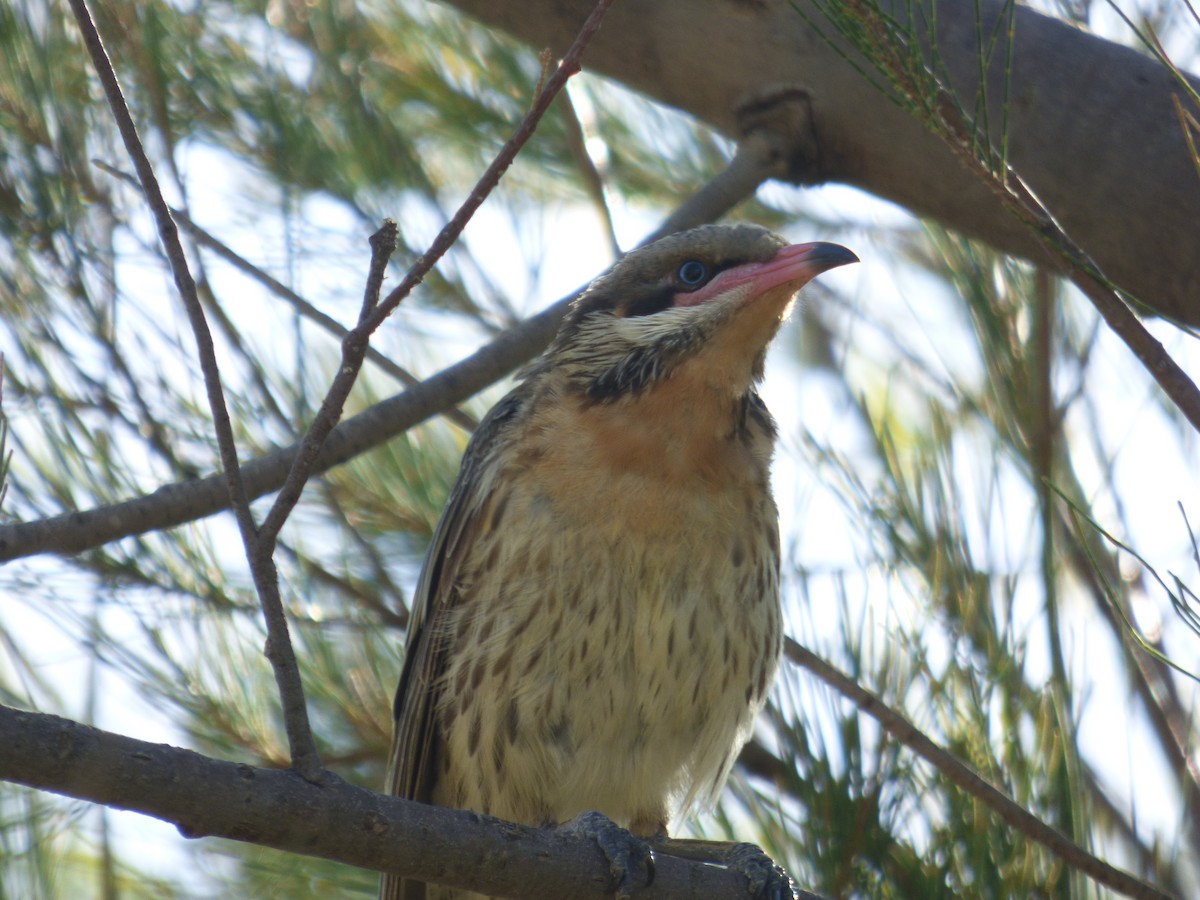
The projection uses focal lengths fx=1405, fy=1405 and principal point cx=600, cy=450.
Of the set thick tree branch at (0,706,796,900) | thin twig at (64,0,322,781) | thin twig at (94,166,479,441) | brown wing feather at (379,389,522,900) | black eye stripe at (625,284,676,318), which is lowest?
thick tree branch at (0,706,796,900)

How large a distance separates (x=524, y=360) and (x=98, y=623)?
1.90 m

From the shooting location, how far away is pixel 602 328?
4.96 meters

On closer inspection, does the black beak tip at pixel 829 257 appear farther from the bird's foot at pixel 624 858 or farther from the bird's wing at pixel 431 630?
the bird's foot at pixel 624 858

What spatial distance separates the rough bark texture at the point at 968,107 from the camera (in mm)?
3969

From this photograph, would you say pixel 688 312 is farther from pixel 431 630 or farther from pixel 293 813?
pixel 293 813

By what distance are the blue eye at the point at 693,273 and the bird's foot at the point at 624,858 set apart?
6.44 feet

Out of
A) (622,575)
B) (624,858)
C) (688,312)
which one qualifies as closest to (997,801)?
(624,858)

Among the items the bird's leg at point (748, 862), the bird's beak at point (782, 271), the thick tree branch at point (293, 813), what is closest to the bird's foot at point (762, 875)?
the bird's leg at point (748, 862)

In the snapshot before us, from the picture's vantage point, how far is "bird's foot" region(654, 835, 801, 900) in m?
3.81

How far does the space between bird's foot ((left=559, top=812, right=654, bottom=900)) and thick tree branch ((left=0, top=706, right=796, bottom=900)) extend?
0.15 ft

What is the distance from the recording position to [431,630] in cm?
483

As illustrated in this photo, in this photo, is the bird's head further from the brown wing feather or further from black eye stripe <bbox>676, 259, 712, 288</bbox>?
the brown wing feather

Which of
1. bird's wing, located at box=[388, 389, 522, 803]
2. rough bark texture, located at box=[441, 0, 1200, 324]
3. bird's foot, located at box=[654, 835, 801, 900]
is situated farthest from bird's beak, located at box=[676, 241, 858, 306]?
bird's foot, located at box=[654, 835, 801, 900]

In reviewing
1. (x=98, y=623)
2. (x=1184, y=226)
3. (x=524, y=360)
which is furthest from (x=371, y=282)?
(x=98, y=623)
